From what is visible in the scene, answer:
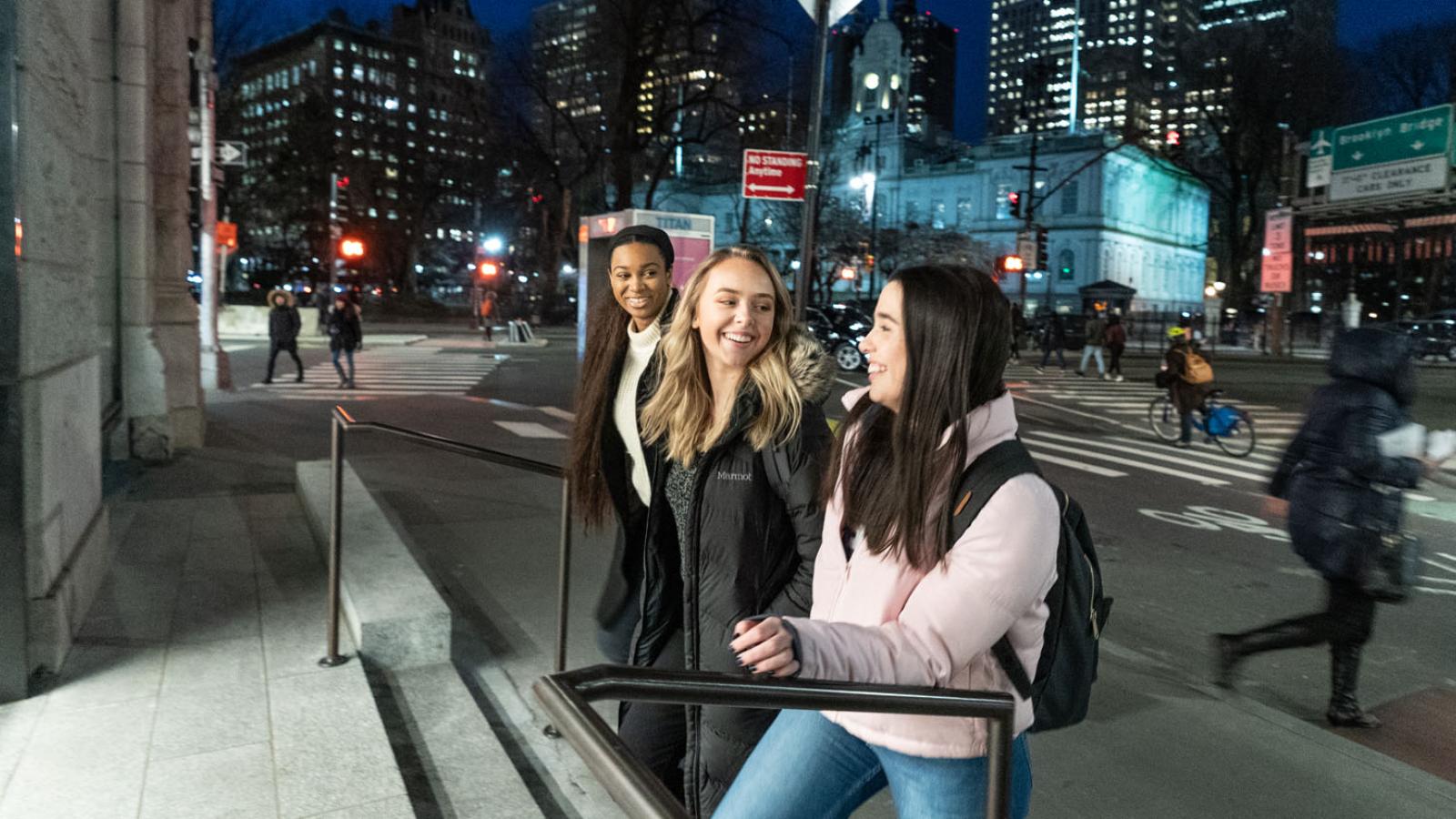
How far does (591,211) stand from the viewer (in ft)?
136

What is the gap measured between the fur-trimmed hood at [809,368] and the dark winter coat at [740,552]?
0.11 m

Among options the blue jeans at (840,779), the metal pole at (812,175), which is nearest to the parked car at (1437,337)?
the metal pole at (812,175)

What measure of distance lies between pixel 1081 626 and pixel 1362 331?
3438mm

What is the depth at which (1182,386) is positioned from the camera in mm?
14656

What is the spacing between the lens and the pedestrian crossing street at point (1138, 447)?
12.3 meters

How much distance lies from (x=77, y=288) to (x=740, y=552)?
163 inches

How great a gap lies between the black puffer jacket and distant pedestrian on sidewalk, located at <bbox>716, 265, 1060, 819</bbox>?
3.23 meters

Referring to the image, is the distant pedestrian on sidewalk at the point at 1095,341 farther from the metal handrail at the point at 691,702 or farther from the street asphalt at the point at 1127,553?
the metal handrail at the point at 691,702

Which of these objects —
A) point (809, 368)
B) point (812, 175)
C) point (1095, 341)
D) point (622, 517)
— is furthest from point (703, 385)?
point (1095, 341)

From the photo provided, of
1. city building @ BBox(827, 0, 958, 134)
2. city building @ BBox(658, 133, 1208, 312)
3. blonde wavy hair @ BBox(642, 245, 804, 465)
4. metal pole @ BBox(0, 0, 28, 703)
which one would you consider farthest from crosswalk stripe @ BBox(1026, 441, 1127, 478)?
city building @ BBox(827, 0, 958, 134)

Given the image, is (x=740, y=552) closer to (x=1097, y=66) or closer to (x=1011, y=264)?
(x=1011, y=264)

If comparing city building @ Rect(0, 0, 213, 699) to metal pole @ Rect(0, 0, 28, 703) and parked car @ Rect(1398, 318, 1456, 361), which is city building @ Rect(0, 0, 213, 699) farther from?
parked car @ Rect(1398, 318, 1456, 361)

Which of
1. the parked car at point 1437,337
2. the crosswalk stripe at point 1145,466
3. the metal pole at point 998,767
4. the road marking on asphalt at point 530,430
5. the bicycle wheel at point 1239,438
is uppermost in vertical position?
the parked car at point 1437,337

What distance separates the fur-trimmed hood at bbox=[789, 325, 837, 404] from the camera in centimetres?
279
